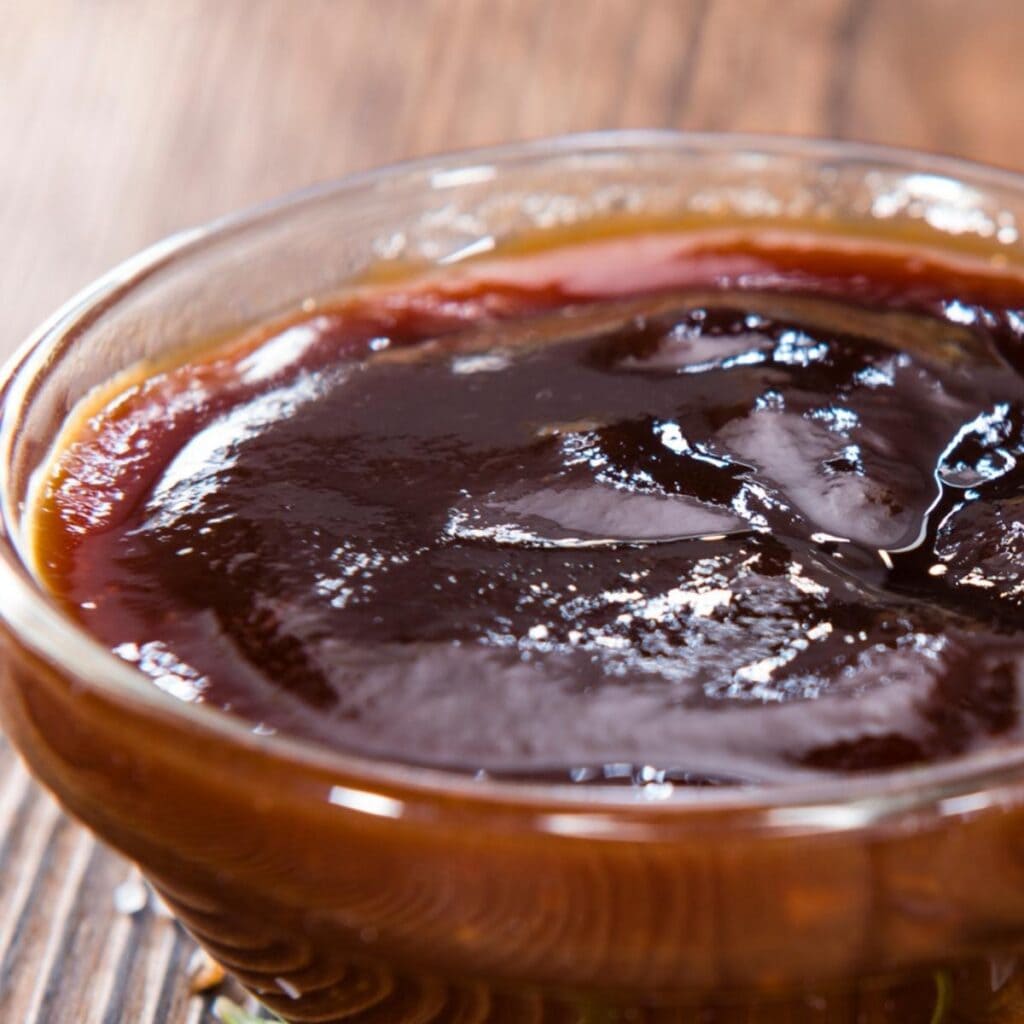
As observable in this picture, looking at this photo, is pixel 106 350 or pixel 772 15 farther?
pixel 772 15

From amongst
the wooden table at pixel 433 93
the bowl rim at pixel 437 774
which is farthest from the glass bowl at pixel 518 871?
the wooden table at pixel 433 93

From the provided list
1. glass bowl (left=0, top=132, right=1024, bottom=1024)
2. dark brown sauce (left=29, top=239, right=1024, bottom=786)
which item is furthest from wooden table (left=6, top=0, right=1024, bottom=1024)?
glass bowl (left=0, top=132, right=1024, bottom=1024)

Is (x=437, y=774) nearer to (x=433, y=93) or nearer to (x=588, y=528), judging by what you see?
(x=588, y=528)

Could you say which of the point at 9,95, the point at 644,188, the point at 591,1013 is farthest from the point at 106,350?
the point at 9,95

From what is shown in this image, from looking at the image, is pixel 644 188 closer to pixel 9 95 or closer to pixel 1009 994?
pixel 1009 994

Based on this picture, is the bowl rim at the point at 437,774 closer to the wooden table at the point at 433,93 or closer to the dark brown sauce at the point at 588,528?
the dark brown sauce at the point at 588,528
